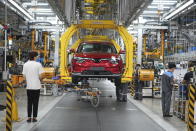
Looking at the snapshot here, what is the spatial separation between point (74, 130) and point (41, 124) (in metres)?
1.18

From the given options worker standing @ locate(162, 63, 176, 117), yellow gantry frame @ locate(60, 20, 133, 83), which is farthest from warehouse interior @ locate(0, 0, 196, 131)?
worker standing @ locate(162, 63, 176, 117)

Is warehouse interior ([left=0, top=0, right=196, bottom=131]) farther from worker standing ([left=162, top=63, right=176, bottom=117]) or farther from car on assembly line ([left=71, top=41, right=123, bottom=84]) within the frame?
worker standing ([left=162, top=63, right=176, bottom=117])

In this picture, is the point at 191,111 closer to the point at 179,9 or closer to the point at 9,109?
the point at 9,109

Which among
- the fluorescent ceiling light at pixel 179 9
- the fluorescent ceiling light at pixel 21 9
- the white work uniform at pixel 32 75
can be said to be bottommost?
the white work uniform at pixel 32 75

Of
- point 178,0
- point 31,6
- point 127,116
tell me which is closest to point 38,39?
point 31,6

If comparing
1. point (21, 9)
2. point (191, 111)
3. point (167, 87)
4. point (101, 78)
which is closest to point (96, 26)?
point (101, 78)

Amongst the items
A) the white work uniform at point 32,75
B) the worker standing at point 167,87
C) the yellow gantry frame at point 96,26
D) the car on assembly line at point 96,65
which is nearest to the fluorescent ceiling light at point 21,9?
the yellow gantry frame at point 96,26

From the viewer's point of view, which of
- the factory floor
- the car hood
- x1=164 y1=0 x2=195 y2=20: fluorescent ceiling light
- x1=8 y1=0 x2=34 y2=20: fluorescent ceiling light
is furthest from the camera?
x1=8 y1=0 x2=34 y2=20: fluorescent ceiling light

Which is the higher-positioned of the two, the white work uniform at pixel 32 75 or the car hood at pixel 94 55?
the car hood at pixel 94 55

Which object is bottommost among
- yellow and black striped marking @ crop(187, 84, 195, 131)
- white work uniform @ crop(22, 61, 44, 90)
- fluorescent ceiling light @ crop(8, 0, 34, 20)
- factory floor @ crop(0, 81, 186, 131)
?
factory floor @ crop(0, 81, 186, 131)

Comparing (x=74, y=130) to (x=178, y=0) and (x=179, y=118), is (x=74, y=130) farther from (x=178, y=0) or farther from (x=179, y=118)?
(x=178, y=0)

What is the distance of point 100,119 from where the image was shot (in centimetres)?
1054

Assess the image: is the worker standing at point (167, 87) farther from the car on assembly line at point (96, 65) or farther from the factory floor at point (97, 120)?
the car on assembly line at point (96, 65)

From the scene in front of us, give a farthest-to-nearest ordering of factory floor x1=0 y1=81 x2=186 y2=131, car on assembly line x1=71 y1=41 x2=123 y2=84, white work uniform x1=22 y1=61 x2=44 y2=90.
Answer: car on assembly line x1=71 y1=41 x2=123 y2=84
white work uniform x1=22 y1=61 x2=44 y2=90
factory floor x1=0 y1=81 x2=186 y2=131
